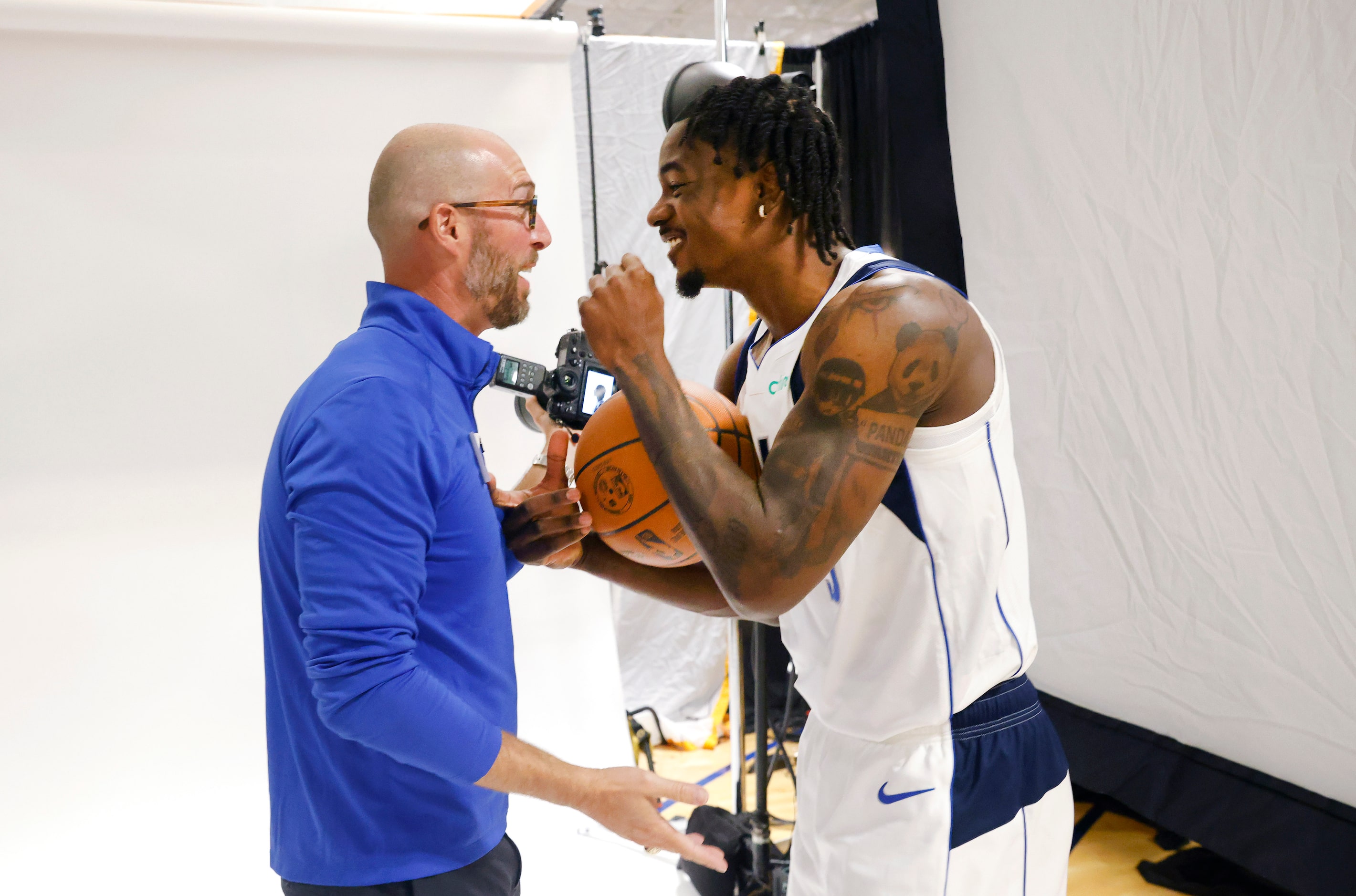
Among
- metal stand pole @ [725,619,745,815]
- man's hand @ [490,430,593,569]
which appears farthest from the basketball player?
metal stand pole @ [725,619,745,815]

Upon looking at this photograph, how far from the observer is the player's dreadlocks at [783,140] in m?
1.55

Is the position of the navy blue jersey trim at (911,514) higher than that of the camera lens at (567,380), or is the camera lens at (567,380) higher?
the camera lens at (567,380)

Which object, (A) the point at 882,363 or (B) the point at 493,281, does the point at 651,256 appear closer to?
(B) the point at 493,281

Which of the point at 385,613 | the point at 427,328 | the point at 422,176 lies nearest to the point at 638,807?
the point at 385,613

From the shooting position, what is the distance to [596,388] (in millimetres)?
2275

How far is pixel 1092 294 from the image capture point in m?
3.19

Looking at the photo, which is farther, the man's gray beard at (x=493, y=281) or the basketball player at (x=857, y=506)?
the man's gray beard at (x=493, y=281)

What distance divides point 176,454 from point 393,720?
2.16 metres

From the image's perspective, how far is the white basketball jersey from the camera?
4.50ft

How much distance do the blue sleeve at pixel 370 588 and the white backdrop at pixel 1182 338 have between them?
239 cm

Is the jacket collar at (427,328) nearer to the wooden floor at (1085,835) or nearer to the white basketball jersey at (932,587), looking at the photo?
the white basketball jersey at (932,587)

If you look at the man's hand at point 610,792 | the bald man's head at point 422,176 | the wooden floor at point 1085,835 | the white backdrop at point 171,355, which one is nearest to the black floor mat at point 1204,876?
the wooden floor at point 1085,835

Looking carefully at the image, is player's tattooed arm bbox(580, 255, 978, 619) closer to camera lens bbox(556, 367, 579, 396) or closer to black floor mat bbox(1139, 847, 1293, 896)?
camera lens bbox(556, 367, 579, 396)

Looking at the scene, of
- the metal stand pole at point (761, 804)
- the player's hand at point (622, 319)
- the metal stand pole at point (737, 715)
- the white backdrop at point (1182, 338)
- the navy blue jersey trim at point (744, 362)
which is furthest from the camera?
the metal stand pole at point (737, 715)
